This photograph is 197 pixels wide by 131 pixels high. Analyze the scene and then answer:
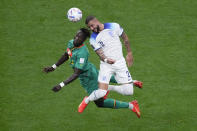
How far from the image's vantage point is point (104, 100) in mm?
10438

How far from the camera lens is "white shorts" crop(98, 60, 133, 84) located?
9945 millimetres

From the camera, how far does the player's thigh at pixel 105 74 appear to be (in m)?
9.94

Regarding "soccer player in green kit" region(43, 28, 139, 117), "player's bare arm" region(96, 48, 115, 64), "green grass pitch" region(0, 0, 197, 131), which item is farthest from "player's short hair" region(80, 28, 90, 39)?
"green grass pitch" region(0, 0, 197, 131)

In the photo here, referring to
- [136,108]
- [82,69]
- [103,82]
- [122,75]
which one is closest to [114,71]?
[122,75]

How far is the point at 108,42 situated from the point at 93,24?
0.52 m

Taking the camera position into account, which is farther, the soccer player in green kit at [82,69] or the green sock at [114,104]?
the green sock at [114,104]

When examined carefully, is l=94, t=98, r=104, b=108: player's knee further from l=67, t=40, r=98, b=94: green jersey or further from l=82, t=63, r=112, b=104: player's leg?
l=82, t=63, r=112, b=104: player's leg

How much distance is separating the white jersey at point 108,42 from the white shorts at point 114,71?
158mm

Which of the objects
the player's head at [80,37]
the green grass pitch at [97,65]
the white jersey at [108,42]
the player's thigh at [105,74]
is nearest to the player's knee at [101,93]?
the player's thigh at [105,74]

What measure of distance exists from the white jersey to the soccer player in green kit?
22 centimetres

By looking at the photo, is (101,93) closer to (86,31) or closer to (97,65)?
(86,31)

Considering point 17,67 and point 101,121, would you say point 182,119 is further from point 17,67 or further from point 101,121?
point 17,67

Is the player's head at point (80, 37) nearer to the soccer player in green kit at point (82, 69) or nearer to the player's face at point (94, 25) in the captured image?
the soccer player in green kit at point (82, 69)

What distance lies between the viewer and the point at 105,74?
995 cm
